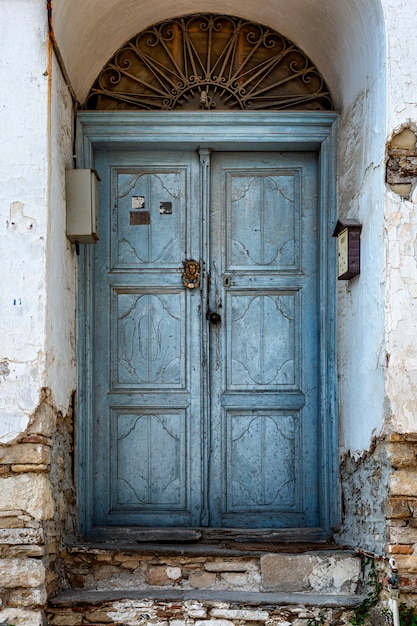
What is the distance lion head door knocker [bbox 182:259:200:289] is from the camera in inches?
218

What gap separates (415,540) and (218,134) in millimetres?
2660

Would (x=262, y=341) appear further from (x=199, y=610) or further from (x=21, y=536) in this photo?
(x=21, y=536)

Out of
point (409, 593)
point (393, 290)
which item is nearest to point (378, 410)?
point (393, 290)

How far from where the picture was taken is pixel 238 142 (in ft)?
17.9

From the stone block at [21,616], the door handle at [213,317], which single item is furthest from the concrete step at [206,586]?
the door handle at [213,317]

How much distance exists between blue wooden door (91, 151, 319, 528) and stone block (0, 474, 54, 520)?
1022 mm

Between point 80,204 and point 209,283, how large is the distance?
39.1 inches

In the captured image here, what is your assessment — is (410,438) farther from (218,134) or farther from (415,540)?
(218,134)

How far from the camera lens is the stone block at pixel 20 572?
173 inches

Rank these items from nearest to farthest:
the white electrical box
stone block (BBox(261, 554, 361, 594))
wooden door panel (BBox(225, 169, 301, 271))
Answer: stone block (BBox(261, 554, 361, 594))
the white electrical box
wooden door panel (BBox(225, 169, 301, 271))

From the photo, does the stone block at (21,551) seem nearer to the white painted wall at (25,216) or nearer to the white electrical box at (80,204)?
the white painted wall at (25,216)

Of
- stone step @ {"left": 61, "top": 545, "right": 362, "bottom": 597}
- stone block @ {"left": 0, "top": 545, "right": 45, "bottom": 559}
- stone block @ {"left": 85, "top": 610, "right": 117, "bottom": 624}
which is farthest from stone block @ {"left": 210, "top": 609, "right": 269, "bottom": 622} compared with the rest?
stone block @ {"left": 0, "top": 545, "right": 45, "bottom": 559}

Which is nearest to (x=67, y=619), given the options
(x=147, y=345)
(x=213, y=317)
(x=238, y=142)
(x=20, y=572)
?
(x=20, y=572)

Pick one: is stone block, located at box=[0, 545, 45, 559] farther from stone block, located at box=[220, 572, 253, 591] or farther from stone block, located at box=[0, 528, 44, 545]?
stone block, located at box=[220, 572, 253, 591]
